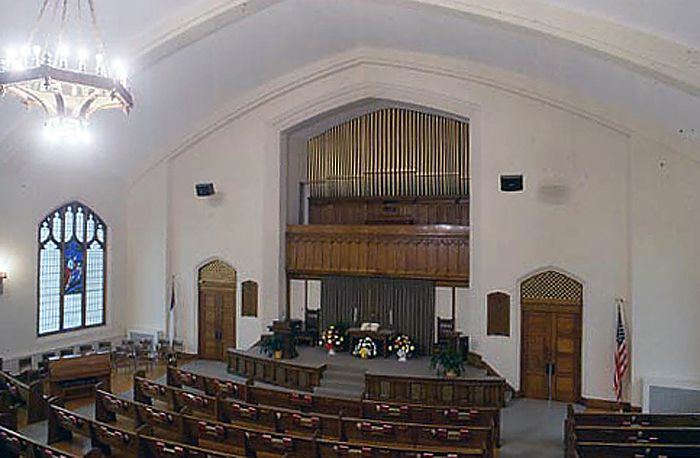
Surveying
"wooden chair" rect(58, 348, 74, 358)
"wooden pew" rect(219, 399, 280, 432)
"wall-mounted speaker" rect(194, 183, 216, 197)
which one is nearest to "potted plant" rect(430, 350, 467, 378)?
"wooden pew" rect(219, 399, 280, 432)

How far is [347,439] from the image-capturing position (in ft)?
24.6

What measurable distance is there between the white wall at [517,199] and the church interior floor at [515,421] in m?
0.95

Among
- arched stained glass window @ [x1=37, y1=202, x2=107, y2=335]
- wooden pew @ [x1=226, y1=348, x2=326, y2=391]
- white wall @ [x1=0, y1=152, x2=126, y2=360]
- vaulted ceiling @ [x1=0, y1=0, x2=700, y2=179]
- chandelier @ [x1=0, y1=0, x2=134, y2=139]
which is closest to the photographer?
chandelier @ [x1=0, y1=0, x2=134, y2=139]

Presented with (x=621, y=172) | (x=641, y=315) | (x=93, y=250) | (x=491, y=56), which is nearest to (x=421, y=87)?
(x=491, y=56)

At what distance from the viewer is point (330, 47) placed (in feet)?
39.8

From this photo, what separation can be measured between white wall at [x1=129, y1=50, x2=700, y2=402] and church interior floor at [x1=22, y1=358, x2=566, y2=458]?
A: 950mm

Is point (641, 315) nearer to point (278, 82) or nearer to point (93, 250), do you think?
point (278, 82)

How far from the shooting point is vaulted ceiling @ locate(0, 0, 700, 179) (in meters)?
6.78

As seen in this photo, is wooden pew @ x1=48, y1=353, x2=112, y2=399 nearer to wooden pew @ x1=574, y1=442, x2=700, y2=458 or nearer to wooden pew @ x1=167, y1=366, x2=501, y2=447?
wooden pew @ x1=167, y1=366, x2=501, y2=447

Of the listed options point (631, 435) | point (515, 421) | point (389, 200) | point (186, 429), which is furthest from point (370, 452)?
point (389, 200)

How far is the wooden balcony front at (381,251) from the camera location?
12305 millimetres

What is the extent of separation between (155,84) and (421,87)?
535 cm

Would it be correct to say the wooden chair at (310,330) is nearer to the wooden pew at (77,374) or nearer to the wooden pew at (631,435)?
the wooden pew at (77,374)

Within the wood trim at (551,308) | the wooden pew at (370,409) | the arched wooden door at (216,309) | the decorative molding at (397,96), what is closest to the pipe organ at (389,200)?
the decorative molding at (397,96)
